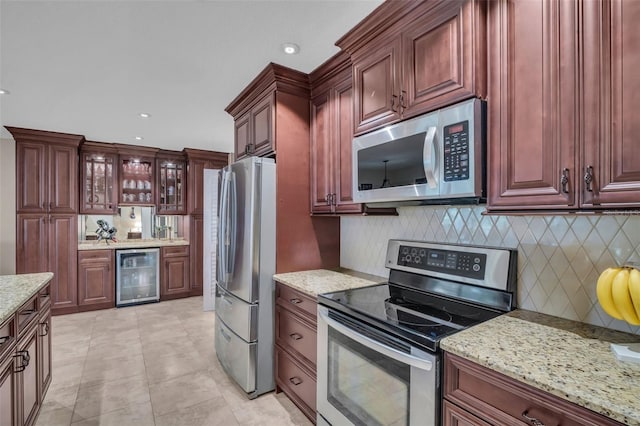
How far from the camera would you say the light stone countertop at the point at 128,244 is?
4.71m

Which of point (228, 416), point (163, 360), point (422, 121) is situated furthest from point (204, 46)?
point (163, 360)

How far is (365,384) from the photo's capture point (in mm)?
1564

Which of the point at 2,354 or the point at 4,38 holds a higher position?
the point at 4,38

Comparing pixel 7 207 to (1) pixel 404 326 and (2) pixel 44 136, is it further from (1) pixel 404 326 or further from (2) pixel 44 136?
(1) pixel 404 326

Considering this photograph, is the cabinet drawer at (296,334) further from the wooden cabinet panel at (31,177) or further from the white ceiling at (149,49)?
the wooden cabinet panel at (31,177)

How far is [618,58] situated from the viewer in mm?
1024

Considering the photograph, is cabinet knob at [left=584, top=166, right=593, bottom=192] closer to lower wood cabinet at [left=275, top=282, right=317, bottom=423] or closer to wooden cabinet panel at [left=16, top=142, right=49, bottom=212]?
lower wood cabinet at [left=275, top=282, right=317, bottom=423]

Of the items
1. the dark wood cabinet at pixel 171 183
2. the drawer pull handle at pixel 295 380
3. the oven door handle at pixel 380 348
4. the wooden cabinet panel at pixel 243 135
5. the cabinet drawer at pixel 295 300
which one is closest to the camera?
the oven door handle at pixel 380 348

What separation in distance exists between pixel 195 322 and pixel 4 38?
131 inches

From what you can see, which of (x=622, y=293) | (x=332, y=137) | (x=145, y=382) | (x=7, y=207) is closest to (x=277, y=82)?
(x=332, y=137)

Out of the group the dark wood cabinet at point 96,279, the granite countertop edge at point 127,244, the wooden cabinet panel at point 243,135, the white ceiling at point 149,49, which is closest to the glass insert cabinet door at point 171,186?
the granite countertop edge at point 127,244

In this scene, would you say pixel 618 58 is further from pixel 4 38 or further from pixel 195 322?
pixel 195 322

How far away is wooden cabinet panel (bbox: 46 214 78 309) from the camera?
172 inches

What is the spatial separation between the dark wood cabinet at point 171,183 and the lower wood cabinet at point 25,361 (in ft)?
10.1
